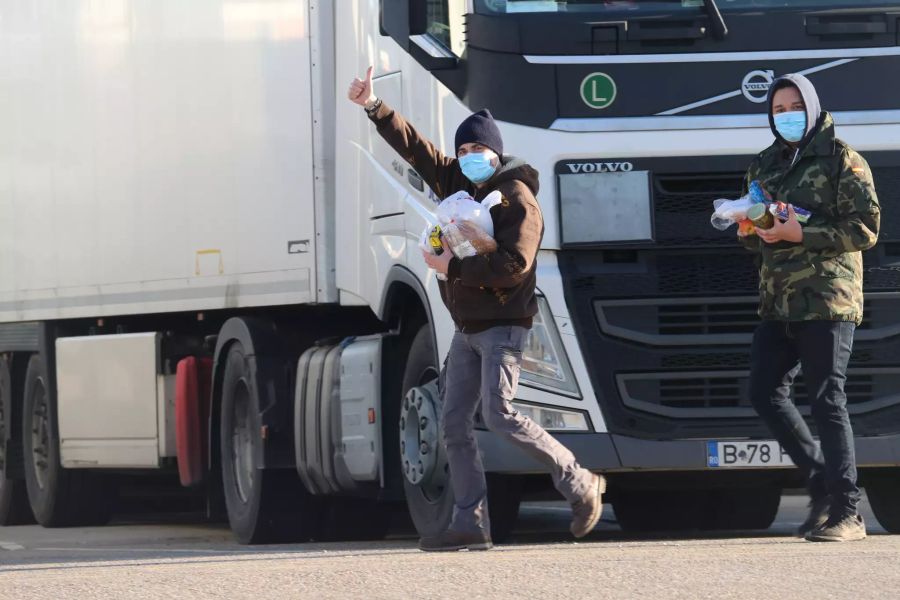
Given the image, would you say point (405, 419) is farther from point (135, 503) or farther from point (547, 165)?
point (135, 503)

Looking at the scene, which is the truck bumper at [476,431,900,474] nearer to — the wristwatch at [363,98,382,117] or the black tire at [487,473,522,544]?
the black tire at [487,473,522,544]

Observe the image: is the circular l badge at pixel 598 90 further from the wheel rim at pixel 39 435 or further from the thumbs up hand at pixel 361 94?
the wheel rim at pixel 39 435

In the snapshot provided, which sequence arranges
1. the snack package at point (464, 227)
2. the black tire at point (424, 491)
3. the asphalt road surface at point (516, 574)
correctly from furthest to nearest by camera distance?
the black tire at point (424, 491)
the snack package at point (464, 227)
the asphalt road surface at point (516, 574)

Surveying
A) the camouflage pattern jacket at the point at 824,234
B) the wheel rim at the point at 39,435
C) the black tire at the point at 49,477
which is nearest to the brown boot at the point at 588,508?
the camouflage pattern jacket at the point at 824,234

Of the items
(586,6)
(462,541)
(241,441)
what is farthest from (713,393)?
(241,441)

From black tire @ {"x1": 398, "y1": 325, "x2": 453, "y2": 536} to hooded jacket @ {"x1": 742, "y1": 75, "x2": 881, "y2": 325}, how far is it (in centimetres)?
175

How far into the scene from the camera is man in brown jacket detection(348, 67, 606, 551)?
28.9ft

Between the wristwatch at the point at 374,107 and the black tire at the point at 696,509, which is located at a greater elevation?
the wristwatch at the point at 374,107

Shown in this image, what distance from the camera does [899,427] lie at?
966 centimetres

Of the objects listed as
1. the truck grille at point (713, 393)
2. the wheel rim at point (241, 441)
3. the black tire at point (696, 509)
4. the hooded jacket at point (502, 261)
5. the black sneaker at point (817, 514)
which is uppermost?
the hooded jacket at point (502, 261)

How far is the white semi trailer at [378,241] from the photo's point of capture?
378 inches

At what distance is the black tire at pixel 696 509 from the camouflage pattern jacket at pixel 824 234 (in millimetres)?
3233

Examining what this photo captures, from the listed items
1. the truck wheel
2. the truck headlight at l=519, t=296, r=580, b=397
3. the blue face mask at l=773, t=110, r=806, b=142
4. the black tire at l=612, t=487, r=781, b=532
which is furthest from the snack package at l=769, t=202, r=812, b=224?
the black tire at l=612, t=487, r=781, b=532

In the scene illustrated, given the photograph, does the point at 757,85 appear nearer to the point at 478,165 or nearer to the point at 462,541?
the point at 478,165
